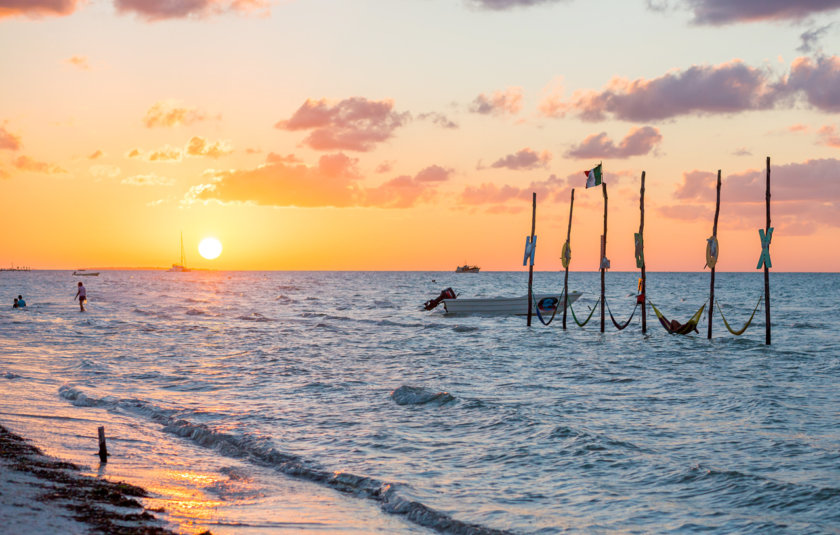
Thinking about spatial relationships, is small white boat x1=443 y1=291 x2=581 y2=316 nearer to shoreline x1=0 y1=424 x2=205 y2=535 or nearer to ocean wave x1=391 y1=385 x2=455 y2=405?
ocean wave x1=391 y1=385 x2=455 y2=405

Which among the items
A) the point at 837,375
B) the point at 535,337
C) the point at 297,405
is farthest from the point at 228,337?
the point at 837,375

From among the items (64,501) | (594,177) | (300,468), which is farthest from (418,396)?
(594,177)

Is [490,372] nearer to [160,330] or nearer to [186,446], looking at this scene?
[186,446]

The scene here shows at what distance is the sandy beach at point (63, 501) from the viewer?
7171mm

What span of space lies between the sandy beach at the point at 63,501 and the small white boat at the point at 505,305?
39.1 meters

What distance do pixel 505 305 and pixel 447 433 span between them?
35.6m

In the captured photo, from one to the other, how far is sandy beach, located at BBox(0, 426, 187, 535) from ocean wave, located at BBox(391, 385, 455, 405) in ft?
28.4

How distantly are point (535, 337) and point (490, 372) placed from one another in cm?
1369

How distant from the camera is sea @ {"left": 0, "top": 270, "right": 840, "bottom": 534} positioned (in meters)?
9.37

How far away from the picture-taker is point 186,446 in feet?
41.3

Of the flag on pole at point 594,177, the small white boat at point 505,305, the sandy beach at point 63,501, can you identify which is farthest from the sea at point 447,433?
the small white boat at point 505,305

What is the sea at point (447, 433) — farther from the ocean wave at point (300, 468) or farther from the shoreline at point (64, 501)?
the shoreline at point (64, 501)

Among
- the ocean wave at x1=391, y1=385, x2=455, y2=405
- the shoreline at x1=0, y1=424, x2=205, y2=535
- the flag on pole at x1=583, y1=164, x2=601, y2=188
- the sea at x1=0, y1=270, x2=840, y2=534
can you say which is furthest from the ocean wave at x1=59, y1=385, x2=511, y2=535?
the flag on pole at x1=583, y1=164, x2=601, y2=188

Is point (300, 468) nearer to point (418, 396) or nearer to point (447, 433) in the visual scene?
point (447, 433)
